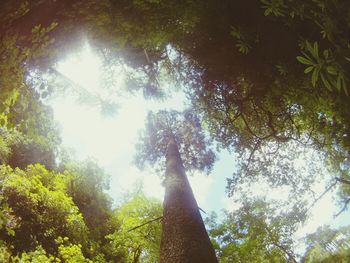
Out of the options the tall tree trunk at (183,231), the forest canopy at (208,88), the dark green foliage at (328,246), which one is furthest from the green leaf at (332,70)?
the dark green foliage at (328,246)

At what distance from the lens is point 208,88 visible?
8.68 metres

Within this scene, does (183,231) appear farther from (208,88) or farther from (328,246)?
(328,246)

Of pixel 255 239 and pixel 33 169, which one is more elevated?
pixel 33 169

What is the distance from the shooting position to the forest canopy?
4.51 m

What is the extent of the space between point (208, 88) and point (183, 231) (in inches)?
163

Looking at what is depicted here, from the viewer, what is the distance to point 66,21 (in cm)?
570

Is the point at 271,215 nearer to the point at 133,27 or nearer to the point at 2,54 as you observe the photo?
the point at 133,27

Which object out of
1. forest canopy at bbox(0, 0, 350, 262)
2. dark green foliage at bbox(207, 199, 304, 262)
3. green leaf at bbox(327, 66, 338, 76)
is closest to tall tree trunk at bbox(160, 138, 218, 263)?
forest canopy at bbox(0, 0, 350, 262)

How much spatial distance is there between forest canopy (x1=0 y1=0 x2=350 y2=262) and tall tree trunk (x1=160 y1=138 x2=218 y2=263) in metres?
2.20

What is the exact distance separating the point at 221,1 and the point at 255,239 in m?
15.5

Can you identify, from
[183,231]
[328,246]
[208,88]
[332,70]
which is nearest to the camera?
[332,70]

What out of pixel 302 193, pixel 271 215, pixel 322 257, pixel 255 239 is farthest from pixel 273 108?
pixel 255 239

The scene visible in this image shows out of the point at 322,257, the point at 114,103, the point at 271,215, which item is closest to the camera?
the point at 114,103

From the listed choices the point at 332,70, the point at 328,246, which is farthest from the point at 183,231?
the point at 328,246
